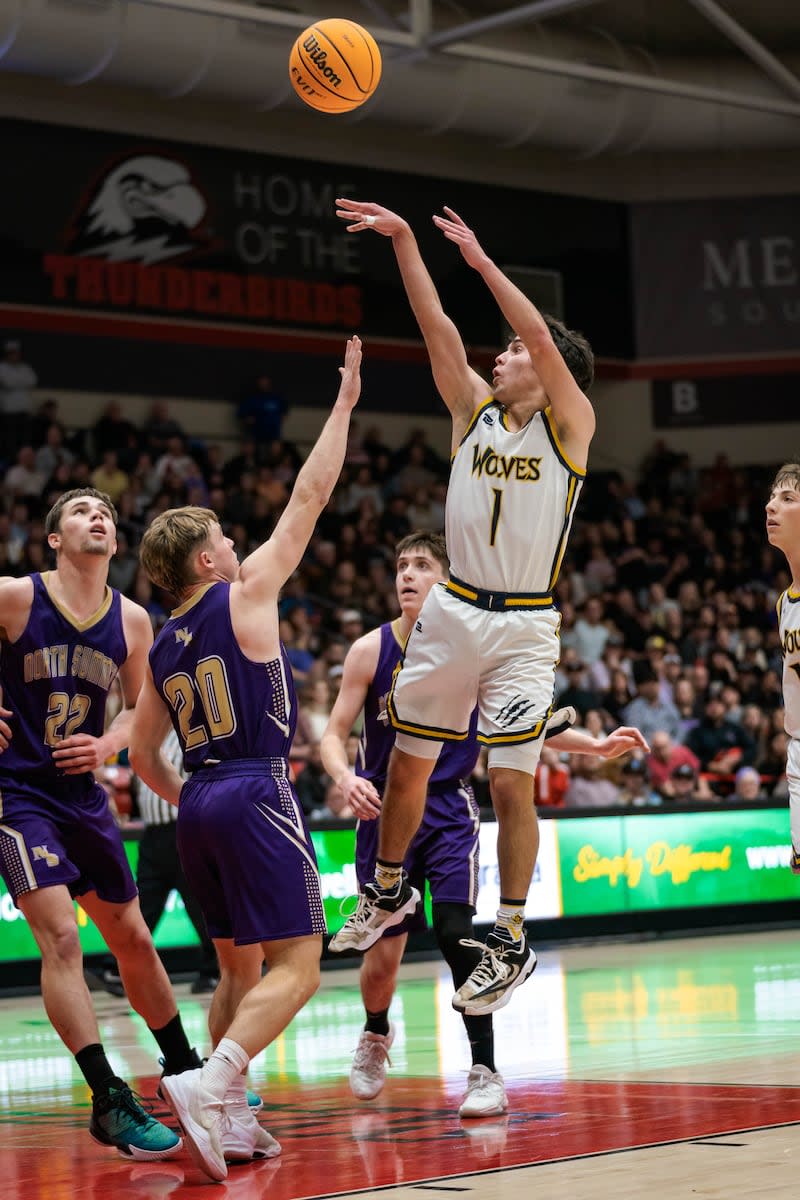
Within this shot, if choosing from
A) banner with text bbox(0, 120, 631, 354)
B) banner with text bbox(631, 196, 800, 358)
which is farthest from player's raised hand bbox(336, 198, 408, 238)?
banner with text bbox(631, 196, 800, 358)

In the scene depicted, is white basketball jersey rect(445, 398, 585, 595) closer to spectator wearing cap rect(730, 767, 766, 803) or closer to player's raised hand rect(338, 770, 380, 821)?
player's raised hand rect(338, 770, 380, 821)

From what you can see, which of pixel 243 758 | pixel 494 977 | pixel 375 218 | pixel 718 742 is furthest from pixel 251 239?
pixel 494 977

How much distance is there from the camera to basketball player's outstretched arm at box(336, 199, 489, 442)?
6.62 meters

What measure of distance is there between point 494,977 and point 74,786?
175 centimetres

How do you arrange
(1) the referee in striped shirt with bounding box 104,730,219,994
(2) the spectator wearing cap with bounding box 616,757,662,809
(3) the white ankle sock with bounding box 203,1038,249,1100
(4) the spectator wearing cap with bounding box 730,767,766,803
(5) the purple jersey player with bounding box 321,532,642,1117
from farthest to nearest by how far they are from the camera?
(4) the spectator wearing cap with bounding box 730,767,766,803
(2) the spectator wearing cap with bounding box 616,757,662,809
(1) the referee in striped shirt with bounding box 104,730,219,994
(5) the purple jersey player with bounding box 321,532,642,1117
(3) the white ankle sock with bounding box 203,1038,249,1100

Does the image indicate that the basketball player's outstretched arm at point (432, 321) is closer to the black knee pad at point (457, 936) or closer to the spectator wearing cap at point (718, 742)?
the black knee pad at point (457, 936)

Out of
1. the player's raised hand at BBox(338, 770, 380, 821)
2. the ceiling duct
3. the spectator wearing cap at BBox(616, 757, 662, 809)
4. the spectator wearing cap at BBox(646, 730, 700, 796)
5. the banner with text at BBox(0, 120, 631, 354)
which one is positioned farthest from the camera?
the banner with text at BBox(0, 120, 631, 354)

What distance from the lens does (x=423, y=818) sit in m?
7.70

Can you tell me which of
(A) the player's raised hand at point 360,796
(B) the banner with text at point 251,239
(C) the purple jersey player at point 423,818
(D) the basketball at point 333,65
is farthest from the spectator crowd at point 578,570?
(D) the basketball at point 333,65

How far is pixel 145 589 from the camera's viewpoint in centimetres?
1764

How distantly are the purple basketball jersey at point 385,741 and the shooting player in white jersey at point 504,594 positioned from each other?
3.62 ft

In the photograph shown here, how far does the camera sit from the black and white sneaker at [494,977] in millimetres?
6312

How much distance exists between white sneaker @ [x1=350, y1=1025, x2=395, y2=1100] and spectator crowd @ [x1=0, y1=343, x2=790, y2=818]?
664cm

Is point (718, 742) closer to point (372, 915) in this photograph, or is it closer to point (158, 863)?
point (158, 863)
